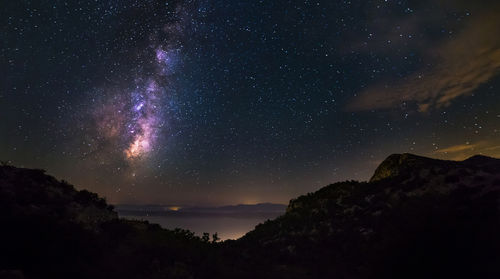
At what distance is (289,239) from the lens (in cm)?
2122

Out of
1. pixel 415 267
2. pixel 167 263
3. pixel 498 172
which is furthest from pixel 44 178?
pixel 498 172

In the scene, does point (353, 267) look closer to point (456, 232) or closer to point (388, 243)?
point (388, 243)

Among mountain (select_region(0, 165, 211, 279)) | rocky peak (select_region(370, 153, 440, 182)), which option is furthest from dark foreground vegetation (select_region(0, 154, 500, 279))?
rocky peak (select_region(370, 153, 440, 182))

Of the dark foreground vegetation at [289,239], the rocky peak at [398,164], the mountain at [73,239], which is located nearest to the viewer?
the mountain at [73,239]

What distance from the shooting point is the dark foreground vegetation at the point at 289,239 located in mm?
10219

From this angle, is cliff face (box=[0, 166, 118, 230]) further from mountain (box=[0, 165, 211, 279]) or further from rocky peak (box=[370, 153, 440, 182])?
rocky peak (box=[370, 153, 440, 182])

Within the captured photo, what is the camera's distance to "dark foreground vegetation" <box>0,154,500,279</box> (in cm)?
1022

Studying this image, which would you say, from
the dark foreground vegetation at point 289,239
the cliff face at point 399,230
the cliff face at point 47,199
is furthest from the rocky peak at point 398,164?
the cliff face at point 47,199

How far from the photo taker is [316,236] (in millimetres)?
20906

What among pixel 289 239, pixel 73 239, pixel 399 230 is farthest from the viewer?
pixel 289 239

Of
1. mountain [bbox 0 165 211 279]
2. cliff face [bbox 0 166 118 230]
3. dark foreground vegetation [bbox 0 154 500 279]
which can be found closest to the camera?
mountain [bbox 0 165 211 279]

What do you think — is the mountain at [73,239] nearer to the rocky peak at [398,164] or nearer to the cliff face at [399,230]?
the cliff face at [399,230]

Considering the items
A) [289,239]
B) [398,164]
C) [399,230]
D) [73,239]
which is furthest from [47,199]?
[398,164]

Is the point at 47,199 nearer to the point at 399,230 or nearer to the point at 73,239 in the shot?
the point at 73,239
